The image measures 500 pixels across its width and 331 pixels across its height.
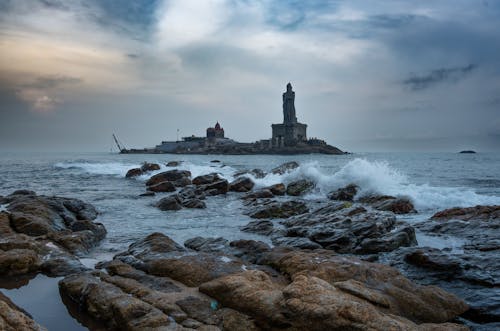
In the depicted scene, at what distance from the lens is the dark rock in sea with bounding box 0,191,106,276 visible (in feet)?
20.5

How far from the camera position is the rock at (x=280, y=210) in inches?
517

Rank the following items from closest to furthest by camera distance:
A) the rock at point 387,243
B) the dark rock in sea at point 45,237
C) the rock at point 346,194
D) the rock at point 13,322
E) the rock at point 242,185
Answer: the rock at point 13,322
the dark rock in sea at point 45,237
the rock at point 387,243
the rock at point 346,194
the rock at point 242,185

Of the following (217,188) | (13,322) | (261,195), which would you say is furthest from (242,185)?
(13,322)

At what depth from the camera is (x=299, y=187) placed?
20078 millimetres

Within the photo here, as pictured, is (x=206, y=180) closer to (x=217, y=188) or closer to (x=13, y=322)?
(x=217, y=188)

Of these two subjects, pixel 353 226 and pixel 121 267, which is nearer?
pixel 121 267

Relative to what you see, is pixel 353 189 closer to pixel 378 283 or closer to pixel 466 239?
pixel 466 239

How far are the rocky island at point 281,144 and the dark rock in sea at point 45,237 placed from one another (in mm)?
112499

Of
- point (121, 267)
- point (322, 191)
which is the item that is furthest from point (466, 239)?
point (322, 191)

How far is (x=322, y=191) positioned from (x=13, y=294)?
1642 cm

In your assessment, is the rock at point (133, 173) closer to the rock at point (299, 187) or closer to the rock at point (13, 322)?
the rock at point (299, 187)

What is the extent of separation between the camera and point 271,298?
448 centimetres

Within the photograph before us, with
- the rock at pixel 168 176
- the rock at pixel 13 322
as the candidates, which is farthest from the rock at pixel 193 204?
the rock at pixel 13 322

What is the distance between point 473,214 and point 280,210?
19.6 feet
